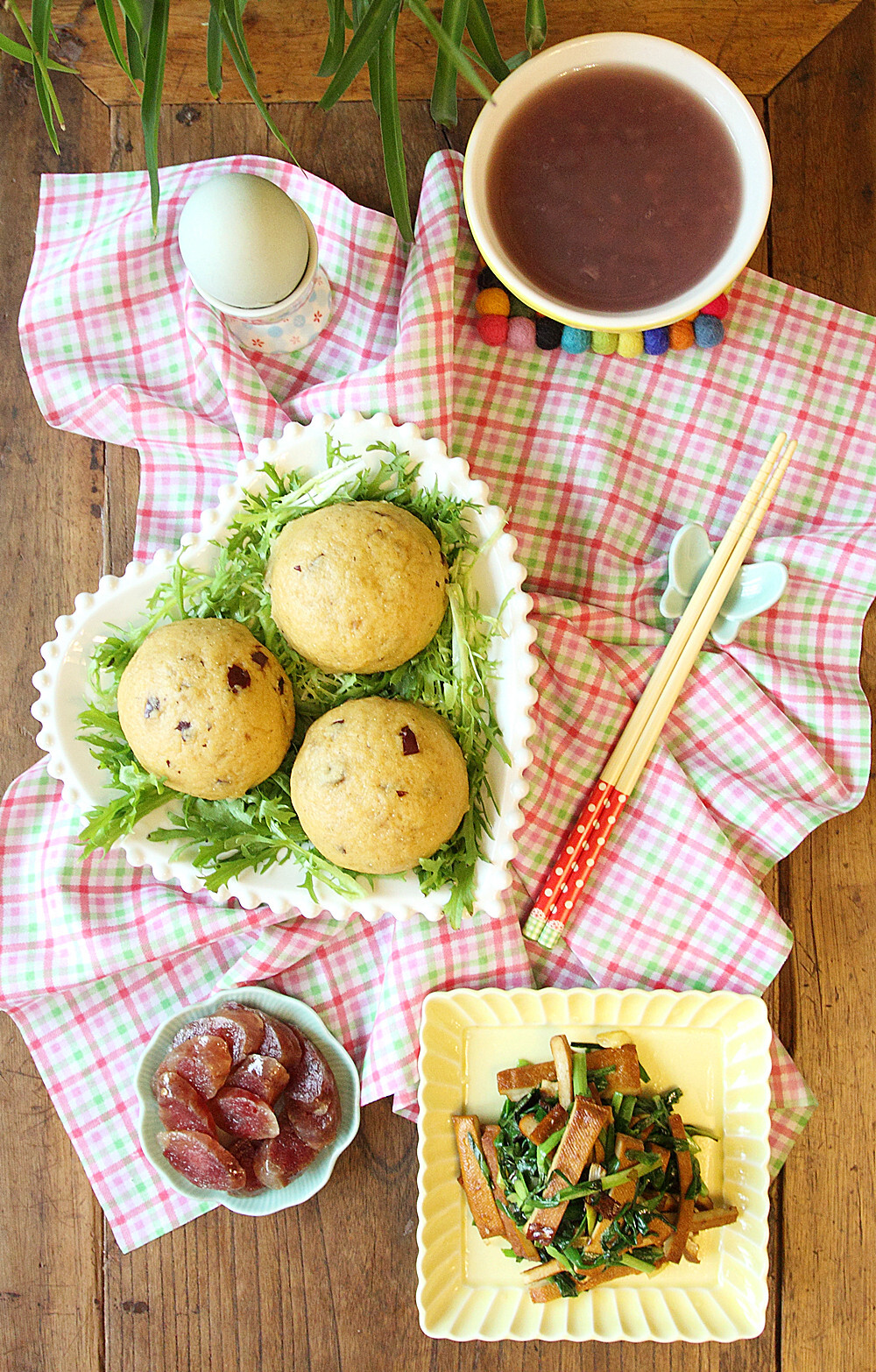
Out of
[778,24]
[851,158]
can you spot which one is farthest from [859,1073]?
[778,24]

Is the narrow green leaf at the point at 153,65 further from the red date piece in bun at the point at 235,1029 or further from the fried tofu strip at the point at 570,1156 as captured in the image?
the fried tofu strip at the point at 570,1156

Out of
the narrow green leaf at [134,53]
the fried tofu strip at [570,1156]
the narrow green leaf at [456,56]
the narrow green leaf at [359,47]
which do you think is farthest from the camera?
the fried tofu strip at [570,1156]

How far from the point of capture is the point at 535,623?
1.39m

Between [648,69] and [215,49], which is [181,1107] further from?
[648,69]

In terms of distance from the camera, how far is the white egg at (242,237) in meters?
1.22

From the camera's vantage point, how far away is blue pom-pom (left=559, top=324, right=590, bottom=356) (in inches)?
54.9

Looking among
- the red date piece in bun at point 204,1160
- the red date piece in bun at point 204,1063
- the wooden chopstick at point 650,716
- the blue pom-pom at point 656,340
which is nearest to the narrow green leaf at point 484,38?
the blue pom-pom at point 656,340

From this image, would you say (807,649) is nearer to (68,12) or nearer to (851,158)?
(851,158)

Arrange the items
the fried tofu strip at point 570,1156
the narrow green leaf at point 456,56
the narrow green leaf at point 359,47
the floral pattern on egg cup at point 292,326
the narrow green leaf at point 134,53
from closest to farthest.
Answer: the narrow green leaf at point 456,56, the narrow green leaf at point 359,47, the narrow green leaf at point 134,53, the fried tofu strip at point 570,1156, the floral pattern on egg cup at point 292,326

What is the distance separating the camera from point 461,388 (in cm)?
143

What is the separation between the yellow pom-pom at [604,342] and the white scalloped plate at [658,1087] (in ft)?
2.82

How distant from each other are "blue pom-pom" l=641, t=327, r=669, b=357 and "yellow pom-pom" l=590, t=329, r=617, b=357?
0.04m

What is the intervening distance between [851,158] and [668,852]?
100 centimetres

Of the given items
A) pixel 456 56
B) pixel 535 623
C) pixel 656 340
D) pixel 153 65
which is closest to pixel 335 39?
pixel 153 65
